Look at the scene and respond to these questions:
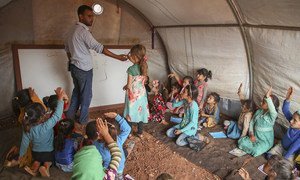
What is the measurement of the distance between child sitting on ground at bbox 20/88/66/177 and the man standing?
0.99 metres

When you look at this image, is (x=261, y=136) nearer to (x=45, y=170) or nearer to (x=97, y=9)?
(x=45, y=170)

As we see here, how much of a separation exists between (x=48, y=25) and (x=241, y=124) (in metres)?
3.84

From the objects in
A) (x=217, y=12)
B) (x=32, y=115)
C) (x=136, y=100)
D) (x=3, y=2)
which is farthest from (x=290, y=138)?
(x=3, y=2)

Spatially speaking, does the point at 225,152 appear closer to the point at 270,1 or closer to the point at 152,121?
the point at 152,121

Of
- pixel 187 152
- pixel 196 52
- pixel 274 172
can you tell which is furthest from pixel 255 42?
pixel 274 172

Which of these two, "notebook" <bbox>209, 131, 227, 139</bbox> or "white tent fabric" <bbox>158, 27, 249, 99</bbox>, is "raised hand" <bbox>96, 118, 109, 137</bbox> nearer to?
"notebook" <bbox>209, 131, 227, 139</bbox>

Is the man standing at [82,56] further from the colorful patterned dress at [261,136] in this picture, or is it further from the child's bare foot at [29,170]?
the colorful patterned dress at [261,136]

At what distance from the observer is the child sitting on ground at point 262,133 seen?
3.42 meters

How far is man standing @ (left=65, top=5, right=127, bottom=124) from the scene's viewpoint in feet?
11.3

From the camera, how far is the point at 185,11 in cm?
400

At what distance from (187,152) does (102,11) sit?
10.6 feet

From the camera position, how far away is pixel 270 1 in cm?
276

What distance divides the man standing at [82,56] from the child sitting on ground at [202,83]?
1.82 meters

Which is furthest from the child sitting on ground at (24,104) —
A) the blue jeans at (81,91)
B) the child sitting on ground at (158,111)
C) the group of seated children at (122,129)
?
the child sitting on ground at (158,111)
